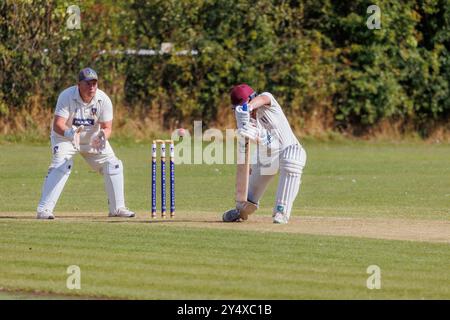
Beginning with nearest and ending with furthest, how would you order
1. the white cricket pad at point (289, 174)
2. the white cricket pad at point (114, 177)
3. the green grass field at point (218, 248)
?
the green grass field at point (218, 248), the white cricket pad at point (289, 174), the white cricket pad at point (114, 177)

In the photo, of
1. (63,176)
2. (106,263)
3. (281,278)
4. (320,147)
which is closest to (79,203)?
(63,176)

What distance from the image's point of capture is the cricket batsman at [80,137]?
15883 mm

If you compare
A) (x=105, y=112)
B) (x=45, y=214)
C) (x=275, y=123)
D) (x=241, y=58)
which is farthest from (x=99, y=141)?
(x=241, y=58)

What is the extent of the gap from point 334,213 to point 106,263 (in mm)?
6217

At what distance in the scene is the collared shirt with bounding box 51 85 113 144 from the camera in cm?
1595

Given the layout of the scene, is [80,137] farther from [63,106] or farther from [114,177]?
[114,177]

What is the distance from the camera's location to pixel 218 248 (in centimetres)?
1341

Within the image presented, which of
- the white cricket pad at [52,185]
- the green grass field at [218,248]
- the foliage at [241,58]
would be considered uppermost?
the foliage at [241,58]

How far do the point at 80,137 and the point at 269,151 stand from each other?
264 cm

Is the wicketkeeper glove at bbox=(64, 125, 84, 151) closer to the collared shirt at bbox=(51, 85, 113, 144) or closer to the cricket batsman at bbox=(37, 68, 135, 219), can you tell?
Result: the cricket batsman at bbox=(37, 68, 135, 219)

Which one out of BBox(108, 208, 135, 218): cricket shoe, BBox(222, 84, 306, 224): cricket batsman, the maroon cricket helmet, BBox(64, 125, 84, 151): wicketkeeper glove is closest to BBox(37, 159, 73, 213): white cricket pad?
BBox(64, 125, 84, 151): wicketkeeper glove

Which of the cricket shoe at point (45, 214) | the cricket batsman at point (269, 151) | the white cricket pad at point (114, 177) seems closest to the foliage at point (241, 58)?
the white cricket pad at point (114, 177)

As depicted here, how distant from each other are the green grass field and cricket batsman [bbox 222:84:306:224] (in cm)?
36

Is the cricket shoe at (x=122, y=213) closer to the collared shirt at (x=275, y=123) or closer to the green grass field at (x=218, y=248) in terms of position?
the green grass field at (x=218, y=248)
